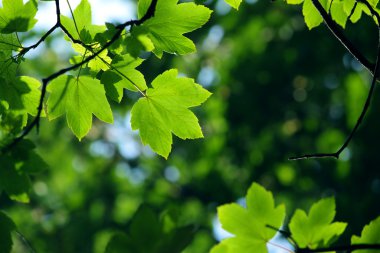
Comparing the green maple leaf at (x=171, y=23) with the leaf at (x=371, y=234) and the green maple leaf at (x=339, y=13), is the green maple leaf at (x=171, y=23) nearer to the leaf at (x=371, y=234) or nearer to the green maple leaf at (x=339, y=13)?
the green maple leaf at (x=339, y=13)

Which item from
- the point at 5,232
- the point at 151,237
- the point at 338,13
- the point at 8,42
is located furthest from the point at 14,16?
the point at 338,13

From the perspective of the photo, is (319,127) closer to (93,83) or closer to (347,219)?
(347,219)

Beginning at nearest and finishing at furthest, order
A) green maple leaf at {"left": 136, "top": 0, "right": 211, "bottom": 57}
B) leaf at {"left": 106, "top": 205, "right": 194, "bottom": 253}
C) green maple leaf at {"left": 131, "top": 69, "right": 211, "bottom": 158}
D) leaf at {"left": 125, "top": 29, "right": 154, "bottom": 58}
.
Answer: leaf at {"left": 106, "top": 205, "right": 194, "bottom": 253} < leaf at {"left": 125, "top": 29, "right": 154, "bottom": 58} < green maple leaf at {"left": 136, "top": 0, "right": 211, "bottom": 57} < green maple leaf at {"left": 131, "top": 69, "right": 211, "bottom": 158}

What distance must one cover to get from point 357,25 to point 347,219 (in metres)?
3.95

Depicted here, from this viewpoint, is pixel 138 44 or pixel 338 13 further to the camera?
pixel 338 13

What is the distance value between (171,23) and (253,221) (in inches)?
27.7

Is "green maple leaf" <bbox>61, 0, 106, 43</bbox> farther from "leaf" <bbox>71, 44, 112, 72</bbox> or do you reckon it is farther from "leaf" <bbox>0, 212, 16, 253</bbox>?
"leaf" <bbox>0, 212, 16, 253</bbox>

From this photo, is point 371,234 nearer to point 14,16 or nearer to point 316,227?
point 316,227

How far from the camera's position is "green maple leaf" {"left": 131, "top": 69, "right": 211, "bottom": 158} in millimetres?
1819

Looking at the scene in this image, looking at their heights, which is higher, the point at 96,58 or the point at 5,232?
the point at 96,58

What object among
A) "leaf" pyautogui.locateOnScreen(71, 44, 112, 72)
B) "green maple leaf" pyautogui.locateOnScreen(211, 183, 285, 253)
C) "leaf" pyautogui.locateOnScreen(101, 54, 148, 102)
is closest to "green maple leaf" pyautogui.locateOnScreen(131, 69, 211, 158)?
"leaf" pyautogui.locateOnScreen(101, 54, 148, 102)

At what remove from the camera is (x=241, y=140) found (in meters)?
10.5

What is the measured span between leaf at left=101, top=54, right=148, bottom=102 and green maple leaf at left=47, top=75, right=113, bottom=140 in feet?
0.16

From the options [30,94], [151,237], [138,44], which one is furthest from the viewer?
[30,94]
